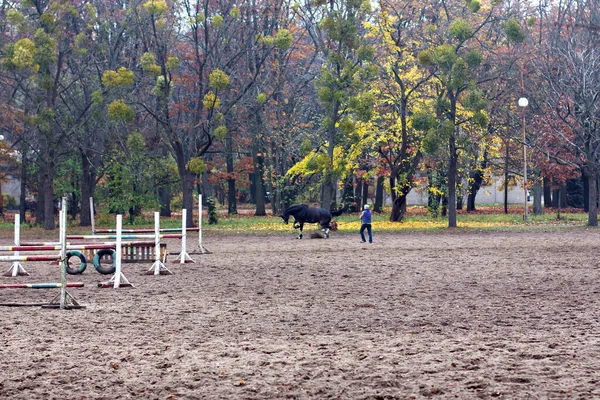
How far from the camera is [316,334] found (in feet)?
37.9

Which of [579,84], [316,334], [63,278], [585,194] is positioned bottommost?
[316,334]

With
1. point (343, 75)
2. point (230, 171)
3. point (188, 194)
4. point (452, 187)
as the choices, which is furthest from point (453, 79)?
point (230, 171)

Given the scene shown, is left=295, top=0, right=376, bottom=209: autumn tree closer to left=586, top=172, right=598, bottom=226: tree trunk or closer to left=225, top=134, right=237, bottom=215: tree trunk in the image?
left=225, top=134, right=237, bottom=215: tree trunk

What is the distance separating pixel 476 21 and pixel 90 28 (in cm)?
2066

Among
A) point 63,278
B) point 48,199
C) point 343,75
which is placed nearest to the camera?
point 63,278

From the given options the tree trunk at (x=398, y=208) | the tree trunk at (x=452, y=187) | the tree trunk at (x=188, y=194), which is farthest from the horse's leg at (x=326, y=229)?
the tree trunk at (x=398, y=208)

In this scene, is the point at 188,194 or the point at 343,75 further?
the point at 188,194

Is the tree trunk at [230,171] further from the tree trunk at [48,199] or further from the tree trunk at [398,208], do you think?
the tree trunk at [48,199]

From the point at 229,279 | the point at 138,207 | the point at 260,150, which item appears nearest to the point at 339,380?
the point at 229,279

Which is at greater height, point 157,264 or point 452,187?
point 452,187

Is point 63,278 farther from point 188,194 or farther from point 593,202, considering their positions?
point 593,202

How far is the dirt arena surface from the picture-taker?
8.52 meters

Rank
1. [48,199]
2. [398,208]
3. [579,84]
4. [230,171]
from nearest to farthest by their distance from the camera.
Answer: [48,199] → [579,84] → [398,208] → [230,171]

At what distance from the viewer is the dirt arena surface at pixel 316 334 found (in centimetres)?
852
